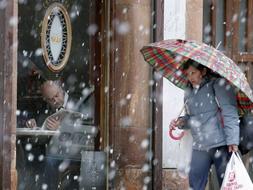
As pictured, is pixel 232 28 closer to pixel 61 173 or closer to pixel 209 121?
pixel 61 173

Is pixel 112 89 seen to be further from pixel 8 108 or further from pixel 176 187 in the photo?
pixel 8 108

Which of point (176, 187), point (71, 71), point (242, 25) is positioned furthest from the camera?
point (242, 25)

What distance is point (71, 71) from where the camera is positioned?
8625 millimetres

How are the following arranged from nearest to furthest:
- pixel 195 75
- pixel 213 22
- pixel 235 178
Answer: pixel 235 178, pixel 195 75, pixel 213 22

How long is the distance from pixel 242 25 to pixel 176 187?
2855 millimetres

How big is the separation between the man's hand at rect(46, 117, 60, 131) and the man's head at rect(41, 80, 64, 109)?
0.13m

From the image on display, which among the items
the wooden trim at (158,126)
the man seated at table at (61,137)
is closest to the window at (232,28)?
the wooden trim at (158,126)

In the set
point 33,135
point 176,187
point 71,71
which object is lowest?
point 176,187

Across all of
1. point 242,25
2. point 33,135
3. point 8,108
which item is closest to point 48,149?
point 33,135

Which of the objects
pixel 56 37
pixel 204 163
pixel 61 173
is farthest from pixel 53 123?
pixel 204 163

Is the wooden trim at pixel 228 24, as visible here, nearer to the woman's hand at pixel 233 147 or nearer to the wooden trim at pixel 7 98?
the woman's hand at pixel 233 147

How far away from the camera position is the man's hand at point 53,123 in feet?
27.1

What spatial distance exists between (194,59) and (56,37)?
215 cm

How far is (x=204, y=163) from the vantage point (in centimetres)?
742
